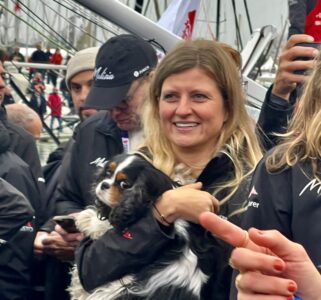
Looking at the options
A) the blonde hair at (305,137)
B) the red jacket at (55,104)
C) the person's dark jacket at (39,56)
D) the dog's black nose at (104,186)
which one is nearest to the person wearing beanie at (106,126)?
the dog's black nose at (104,186)

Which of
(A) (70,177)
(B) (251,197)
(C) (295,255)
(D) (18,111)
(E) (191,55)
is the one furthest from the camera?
(D) (18,111)

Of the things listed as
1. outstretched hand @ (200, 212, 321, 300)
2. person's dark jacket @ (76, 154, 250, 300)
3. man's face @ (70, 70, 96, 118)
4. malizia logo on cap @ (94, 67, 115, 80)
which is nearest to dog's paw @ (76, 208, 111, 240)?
person's dark jacket @ (76, 154, 250, 300)

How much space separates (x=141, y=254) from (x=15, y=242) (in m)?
1.62

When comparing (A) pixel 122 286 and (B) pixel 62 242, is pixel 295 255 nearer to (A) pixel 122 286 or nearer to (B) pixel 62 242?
(A) pixel 122 286

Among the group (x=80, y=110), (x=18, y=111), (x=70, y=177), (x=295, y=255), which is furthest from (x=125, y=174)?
(x=18, y=111)

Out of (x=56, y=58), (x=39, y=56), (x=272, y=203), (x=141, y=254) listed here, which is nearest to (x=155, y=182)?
(x=141, y=254)

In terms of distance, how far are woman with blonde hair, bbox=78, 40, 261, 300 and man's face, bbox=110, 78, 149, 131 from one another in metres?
0.45

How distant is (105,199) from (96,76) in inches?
46.9

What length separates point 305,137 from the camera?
248 centimetres

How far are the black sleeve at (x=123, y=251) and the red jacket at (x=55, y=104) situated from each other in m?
12.2

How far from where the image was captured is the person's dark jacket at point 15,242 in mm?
4305

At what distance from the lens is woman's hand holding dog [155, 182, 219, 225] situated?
2.92m

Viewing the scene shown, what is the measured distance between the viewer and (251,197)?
2531 millimetres

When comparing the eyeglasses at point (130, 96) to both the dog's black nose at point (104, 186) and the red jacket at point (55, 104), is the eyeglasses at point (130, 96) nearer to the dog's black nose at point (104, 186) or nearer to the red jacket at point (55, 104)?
the dog's black nose at point (104, 186)
